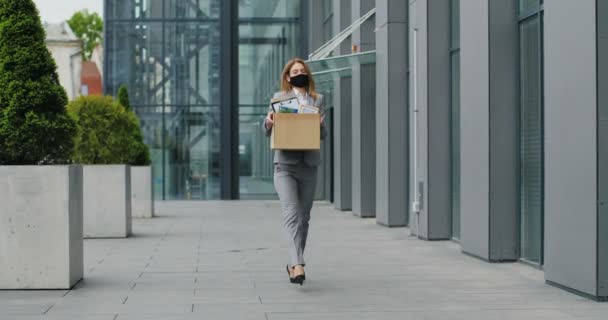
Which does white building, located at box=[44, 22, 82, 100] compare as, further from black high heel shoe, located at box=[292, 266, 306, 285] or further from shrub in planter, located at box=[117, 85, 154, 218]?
black high heel shoe, located at box=[292, 266, 306, 285]

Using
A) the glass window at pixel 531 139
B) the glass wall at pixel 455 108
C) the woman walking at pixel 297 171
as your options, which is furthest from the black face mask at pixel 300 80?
the glass wall at pixel 455 108

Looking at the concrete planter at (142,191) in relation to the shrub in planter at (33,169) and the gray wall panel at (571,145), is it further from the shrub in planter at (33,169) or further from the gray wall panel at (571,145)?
the gray wall panel at (571,145)

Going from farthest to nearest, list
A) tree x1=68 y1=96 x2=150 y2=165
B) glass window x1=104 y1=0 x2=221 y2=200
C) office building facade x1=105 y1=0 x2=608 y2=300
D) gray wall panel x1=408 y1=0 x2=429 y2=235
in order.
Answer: glass window x1=104 y1=0 x2=221 y2=200
tree x1=68 y1=96 x2=150 y2=165
gray wall panel x1=408 y1=0 x2=429 y2=235
office building facade x1=105 y1=0 x2=608 y2=300

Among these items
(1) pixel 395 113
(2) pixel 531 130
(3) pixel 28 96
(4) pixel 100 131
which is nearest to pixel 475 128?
(2) pixel 531 130

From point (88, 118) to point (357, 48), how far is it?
6.05 metres

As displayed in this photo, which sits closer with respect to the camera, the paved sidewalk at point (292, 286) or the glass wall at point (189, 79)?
the paved sidewalk at point (292, 286)

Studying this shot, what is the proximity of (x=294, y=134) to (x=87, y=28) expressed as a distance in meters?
84.5

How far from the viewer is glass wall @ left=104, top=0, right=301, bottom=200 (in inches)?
1233

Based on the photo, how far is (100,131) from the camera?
1650cm

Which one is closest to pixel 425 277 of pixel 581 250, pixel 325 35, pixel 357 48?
pixel 581 250

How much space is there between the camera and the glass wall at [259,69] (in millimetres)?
31828

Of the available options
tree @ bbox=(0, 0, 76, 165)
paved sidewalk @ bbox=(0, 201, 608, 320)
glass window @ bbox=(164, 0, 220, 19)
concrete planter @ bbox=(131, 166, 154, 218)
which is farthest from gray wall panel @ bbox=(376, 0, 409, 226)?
glass window @ bbox=(164, 0, 220, 19)

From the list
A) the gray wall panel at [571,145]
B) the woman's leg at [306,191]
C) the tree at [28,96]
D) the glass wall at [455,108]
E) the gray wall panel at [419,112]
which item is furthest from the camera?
the gray wall panel at [419,112]

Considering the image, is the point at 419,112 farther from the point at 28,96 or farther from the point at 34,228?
the point at 34,228
